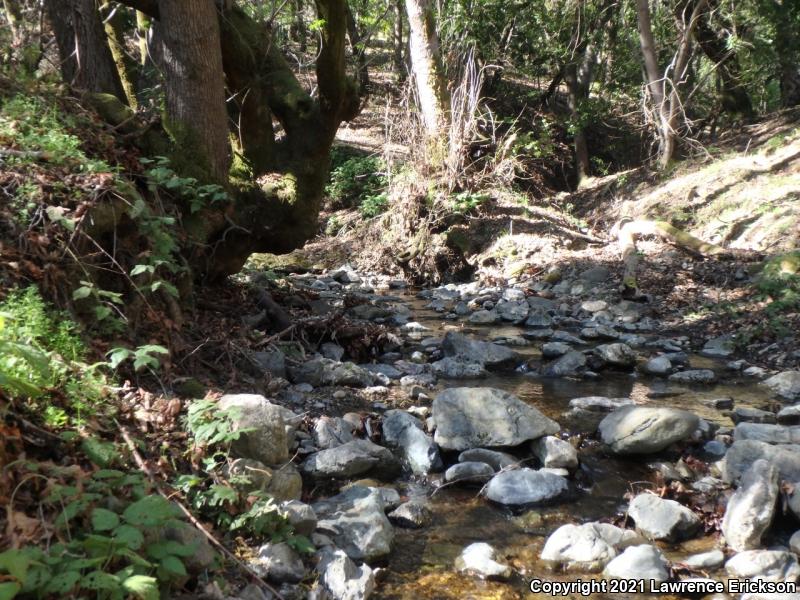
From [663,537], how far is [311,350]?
3.47 meters

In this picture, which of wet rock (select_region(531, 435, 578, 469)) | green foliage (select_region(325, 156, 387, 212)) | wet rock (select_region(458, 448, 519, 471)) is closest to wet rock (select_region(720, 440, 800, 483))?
wet rock (select_region(531, 435, 578, 469))

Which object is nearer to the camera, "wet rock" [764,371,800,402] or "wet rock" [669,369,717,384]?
"wet rock" [764,371,800,402]

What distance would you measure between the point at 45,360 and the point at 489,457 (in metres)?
2.50

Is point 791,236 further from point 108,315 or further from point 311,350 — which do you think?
point 108,315

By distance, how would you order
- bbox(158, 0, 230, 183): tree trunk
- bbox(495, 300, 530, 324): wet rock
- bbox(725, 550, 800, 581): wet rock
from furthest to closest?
bbox(495, 300, 530, 324): wet rock < bbox(158, 0, 230, 183): tree trunk < bbox(725, 550, 800, 581): wet rock

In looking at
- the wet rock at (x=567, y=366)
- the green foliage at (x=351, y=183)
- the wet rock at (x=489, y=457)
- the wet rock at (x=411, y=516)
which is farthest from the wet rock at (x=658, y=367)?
the green foliage at (x=351, y=183)

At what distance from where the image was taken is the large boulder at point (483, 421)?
4.12 metres

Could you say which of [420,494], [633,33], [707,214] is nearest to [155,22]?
[420,494]

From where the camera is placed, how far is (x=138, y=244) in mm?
4109

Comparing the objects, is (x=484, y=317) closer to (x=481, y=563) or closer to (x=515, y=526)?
(x=515, y=526)

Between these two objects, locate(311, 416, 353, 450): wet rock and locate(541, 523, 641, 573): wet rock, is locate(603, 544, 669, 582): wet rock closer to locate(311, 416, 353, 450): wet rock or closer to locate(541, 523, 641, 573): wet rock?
locate(541, 523, 641, 573): wet rock

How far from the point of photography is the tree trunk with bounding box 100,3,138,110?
233 inches

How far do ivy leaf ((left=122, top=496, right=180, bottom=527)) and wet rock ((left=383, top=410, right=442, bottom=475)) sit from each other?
1.95m

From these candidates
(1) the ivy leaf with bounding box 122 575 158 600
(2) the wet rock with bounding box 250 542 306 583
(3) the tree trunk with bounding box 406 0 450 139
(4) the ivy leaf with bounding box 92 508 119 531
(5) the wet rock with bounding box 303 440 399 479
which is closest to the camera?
(1) the ivy leaf with bounding box 122 575 158 600
